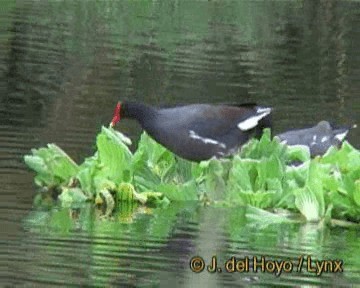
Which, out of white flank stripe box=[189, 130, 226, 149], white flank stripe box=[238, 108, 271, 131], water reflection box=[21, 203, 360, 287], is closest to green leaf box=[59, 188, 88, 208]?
water reflection box=[21, 203, 360, 287]

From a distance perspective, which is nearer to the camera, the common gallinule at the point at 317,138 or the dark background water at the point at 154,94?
the dark background water at the point at 154,94

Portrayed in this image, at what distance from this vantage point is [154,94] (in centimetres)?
2180

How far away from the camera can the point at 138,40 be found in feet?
102

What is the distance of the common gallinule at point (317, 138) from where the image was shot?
571 inches

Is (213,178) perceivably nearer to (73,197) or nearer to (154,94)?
(73,197)

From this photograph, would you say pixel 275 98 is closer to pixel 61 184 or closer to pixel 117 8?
pixel 61 184

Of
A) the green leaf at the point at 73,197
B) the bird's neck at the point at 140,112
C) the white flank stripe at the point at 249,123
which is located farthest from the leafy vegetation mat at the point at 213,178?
the bird's neck at the point at 140,112

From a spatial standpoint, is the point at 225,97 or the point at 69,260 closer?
the point at 69,260

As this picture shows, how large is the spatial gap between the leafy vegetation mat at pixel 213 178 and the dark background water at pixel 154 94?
22cm

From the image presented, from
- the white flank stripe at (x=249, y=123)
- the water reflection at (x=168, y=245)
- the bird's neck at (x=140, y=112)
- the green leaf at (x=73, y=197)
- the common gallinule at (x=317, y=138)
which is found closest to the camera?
the water reflection at (x=168, y=245)

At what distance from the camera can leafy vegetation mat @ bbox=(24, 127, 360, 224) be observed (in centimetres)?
1281

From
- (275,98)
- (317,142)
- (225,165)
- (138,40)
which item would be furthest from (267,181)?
(138,40)

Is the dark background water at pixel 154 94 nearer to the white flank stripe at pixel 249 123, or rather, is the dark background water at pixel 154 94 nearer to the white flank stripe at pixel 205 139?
the white flank stripe at pixel 205 139

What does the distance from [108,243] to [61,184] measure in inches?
95.0
